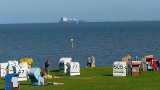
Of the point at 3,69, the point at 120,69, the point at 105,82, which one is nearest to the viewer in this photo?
the point at 105,82

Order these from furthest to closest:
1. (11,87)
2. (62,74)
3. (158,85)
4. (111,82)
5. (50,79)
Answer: (62,74), (50,79), (111,82), (158,85), (11,87)

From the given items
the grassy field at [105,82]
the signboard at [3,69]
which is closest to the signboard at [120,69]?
the grassy field at [105,82]

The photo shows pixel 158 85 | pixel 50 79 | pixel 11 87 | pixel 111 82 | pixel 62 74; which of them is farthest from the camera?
pixel 62 74

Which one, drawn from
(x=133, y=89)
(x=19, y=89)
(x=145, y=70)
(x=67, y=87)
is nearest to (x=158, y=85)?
(x=133, y=89)

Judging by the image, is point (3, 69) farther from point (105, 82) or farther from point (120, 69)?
point (105, 82)

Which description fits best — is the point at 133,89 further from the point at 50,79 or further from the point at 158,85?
the point at 50,79

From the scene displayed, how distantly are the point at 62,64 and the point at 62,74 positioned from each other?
8.84 ft

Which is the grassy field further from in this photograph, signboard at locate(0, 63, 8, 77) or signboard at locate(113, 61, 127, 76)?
signboard at locate(0, 63, 8, 77)

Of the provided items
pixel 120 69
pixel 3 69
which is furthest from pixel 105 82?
pixel 3 69

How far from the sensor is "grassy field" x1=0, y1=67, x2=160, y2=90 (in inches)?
1775

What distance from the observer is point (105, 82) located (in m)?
49.5

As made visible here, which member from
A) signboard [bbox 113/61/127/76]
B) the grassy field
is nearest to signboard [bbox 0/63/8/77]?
the grassy field

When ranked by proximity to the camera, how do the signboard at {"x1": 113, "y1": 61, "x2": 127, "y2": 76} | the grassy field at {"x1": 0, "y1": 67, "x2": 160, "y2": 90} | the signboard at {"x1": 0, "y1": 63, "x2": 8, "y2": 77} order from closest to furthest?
the grassy field at {"x1": 0, "y1": 67, "x2": 160, "y2": 90} < the signboard at {"x1": 113, "y1": 61, "x2": 127, "y2": 76} < the signboard at {"x1": 0, "y1": 63, "x2": 8, "y2": 77}

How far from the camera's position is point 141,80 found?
5041 centimetres
